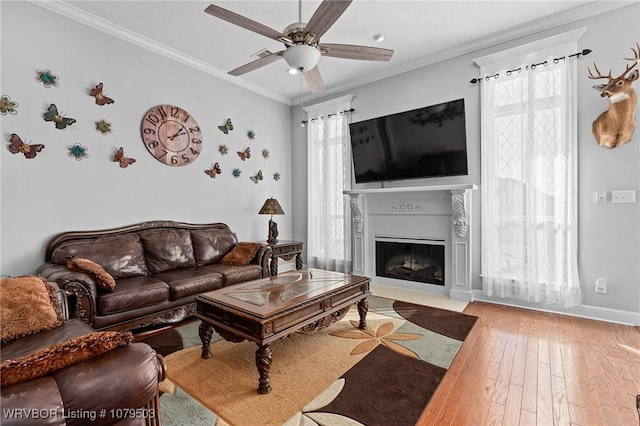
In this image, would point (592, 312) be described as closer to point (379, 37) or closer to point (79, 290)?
point (379, 37)

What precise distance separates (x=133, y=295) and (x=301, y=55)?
242cm

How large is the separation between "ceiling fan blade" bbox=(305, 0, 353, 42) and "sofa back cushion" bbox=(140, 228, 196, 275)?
2736mm

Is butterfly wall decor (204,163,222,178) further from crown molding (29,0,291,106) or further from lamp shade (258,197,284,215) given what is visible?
crown molding (29,0,291,106)

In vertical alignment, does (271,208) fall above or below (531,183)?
below

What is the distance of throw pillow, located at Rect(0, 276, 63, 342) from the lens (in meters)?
1.65

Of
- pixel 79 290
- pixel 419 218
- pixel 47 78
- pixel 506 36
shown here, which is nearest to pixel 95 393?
pixel 79 290

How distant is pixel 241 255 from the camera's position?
12.4 feet

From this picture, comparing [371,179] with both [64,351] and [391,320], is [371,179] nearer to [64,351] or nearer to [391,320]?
[391,320]

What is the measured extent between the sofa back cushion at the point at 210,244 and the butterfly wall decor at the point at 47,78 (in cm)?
203

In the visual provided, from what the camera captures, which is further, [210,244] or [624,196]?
[210,244]

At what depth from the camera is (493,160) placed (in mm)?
Answer: 3516

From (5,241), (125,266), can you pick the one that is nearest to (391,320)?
(125,266)

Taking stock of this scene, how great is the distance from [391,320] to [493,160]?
7.28 feet

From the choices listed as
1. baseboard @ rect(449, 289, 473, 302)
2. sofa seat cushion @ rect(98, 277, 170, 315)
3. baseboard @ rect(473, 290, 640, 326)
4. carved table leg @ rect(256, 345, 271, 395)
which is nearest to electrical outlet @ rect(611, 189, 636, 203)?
baseboard @ rect(473, 290, 640, 326)
